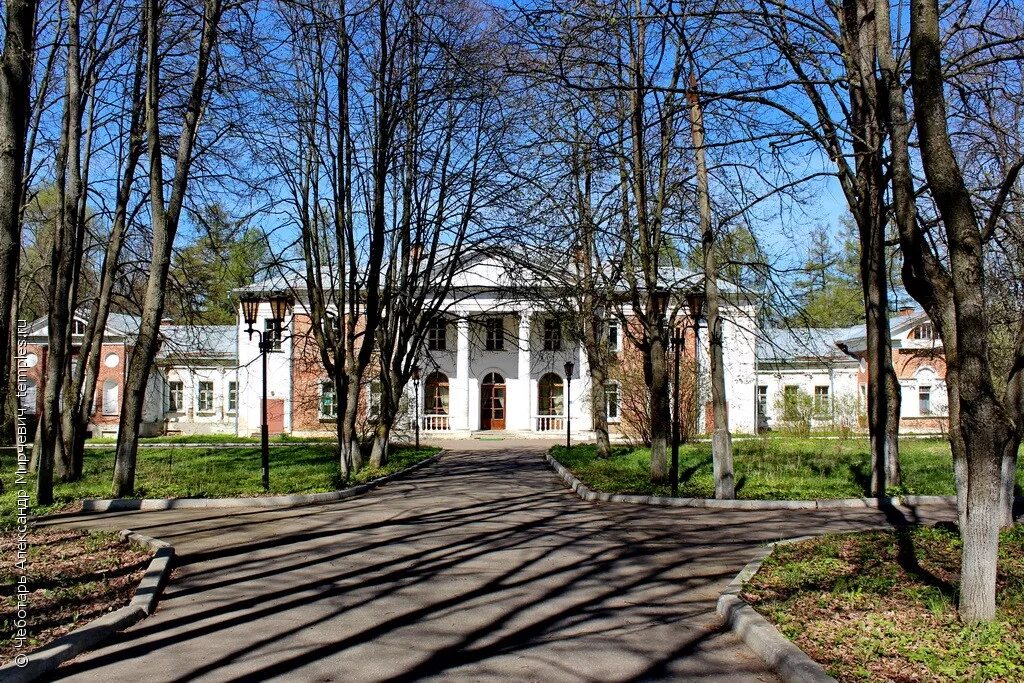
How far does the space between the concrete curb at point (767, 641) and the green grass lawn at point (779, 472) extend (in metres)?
8.20

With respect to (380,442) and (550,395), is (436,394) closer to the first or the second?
(550,395)

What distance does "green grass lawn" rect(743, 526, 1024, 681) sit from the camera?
16.4 ft

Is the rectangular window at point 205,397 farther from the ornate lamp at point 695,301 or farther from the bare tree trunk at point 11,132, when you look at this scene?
the bare tree trunk at point 11,132

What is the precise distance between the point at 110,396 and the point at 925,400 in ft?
141

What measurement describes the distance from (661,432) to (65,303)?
11262 millimetres

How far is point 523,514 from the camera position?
1314cm

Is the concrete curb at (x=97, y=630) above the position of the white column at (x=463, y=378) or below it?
below

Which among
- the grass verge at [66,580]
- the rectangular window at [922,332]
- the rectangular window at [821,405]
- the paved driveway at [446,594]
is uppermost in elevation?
the rectangular window at [922,332]

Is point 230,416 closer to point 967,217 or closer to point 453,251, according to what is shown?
point 453,251

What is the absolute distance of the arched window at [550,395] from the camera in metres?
44.5

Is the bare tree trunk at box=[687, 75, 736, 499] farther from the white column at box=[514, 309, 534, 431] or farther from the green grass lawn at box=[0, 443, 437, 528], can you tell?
the white column at box=[514, 309, 534, 431]

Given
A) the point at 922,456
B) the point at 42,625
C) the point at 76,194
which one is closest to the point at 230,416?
the point at 76,194

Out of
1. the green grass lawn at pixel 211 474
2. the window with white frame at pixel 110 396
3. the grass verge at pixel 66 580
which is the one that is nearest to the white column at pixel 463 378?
the green grass lawn at pixel 211 474

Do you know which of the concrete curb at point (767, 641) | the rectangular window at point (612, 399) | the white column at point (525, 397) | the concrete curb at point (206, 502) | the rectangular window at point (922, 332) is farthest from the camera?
the rectangular window at point (922, 332)
